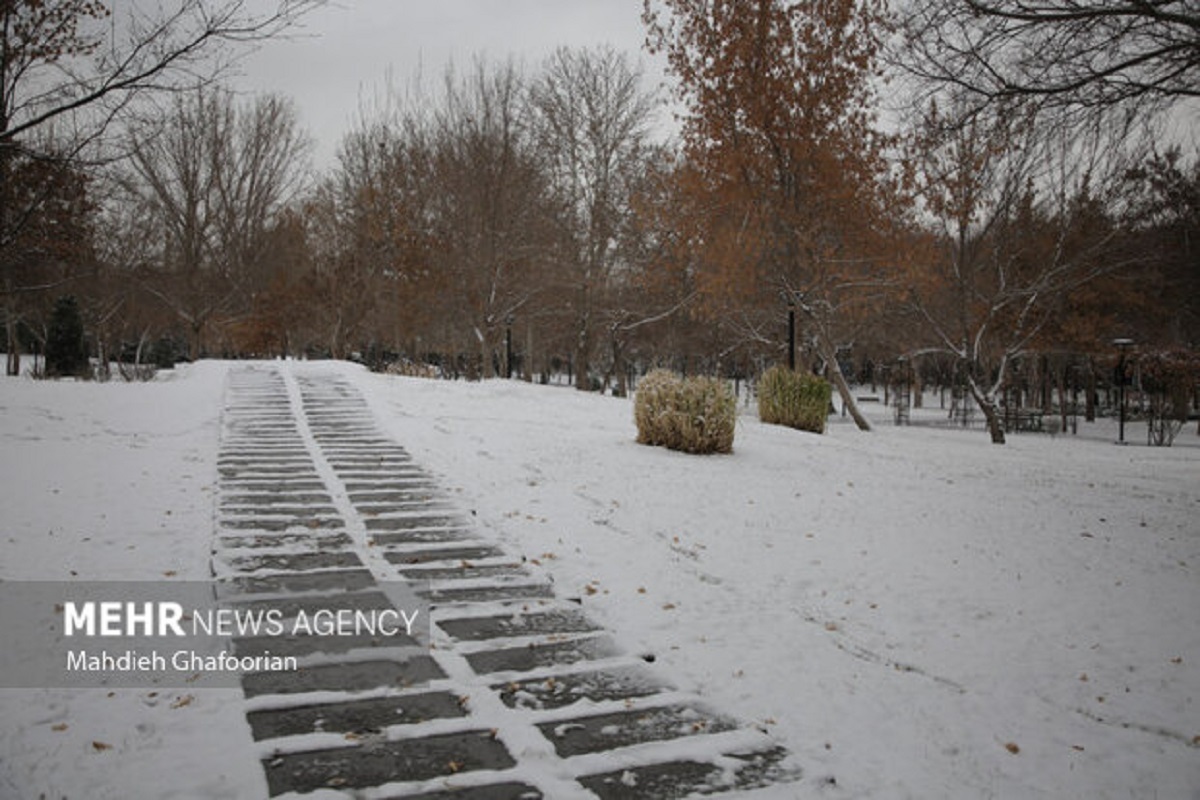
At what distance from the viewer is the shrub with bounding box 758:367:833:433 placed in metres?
14.4

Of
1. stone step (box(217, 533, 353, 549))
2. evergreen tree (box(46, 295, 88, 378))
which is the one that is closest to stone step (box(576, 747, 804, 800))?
stone step (box(217, 533, 353, 549))

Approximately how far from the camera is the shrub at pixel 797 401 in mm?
14398

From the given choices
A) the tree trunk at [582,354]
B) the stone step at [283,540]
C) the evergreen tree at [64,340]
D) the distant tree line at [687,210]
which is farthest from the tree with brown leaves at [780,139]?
the evergreen tree at [64,340]

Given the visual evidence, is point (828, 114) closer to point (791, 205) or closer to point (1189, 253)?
point (791, 205)

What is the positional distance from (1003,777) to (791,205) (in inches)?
567

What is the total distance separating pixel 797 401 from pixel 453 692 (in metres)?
11.6

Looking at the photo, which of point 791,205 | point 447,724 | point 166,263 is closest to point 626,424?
point 791,205

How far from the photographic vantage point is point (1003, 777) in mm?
3217

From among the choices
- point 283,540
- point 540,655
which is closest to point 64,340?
point 283,540

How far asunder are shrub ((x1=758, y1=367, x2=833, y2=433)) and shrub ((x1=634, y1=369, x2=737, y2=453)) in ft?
13.3

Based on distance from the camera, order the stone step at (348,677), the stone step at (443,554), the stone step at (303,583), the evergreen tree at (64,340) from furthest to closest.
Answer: the evergreen tree at (64,340) → the stone step at (443,554) → the stone step at (303,583) → the stone step at (348,677)

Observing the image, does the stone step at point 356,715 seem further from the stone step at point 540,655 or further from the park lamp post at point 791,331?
the park lamp post at point 791,331

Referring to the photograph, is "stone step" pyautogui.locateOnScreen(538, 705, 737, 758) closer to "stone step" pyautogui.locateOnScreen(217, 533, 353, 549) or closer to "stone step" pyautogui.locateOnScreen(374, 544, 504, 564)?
"stone step" pyautogui.locateOnScreen(374, 544, 504, 564)

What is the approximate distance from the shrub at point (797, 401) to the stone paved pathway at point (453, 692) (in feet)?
29.8
